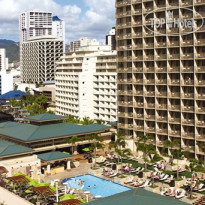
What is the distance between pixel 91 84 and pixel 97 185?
170 ft

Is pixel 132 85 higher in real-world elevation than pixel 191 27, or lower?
lower

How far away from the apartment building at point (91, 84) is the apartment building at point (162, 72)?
23.3 meters

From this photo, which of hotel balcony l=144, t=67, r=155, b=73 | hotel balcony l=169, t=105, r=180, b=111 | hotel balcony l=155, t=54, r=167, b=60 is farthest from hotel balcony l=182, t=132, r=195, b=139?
hotel balcony l=155, t=54, r=167, b=60

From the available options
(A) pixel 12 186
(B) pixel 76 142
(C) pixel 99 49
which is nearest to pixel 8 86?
(C) pixel 99 49

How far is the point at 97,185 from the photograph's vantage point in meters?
56.2

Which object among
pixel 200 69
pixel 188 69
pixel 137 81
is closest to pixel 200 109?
pixel 200 69

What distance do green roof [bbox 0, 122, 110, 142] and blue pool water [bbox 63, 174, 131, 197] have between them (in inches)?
462

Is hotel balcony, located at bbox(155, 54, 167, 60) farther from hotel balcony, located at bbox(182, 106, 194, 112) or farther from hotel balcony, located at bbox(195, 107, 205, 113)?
hotel balcony, located at bbox(195, 107, 205, 113)

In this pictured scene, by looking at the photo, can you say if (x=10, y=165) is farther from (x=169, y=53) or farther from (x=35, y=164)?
(x=169, y=53)

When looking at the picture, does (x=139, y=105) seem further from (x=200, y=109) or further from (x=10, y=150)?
(x=10, y=150)

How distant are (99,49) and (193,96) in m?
55.8

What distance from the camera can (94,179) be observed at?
193 ft

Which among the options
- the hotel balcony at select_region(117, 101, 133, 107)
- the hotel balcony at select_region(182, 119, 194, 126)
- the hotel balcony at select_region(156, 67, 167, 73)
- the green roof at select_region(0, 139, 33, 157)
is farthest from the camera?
the hotel balcony at select_region(117, 101, 133, 107)

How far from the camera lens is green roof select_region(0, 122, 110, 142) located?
221ft
